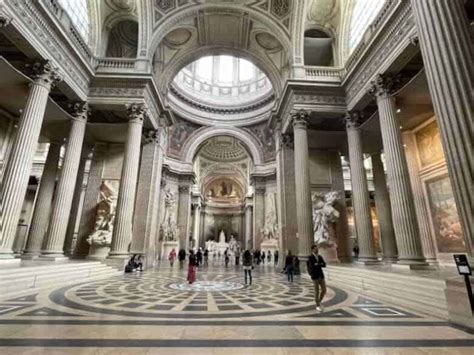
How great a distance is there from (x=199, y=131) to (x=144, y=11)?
17.2m

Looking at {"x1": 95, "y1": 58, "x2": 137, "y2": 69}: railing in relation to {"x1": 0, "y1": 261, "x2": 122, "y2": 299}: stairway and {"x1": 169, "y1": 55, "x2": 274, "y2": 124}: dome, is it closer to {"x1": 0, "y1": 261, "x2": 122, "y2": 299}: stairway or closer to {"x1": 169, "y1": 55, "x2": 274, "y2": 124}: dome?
{"x1": 0, "y1": 261, "x2": 122, "y2": 299}: stairway

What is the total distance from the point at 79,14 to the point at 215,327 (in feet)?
50.5

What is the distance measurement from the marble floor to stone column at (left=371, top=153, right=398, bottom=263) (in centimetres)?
757

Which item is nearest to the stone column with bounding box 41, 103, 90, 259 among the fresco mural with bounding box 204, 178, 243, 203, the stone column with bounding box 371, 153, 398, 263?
the stone column with bounding box 371, 153, 398, 263

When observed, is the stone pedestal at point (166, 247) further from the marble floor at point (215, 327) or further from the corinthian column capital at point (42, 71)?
the marble floor at point (215, 327)

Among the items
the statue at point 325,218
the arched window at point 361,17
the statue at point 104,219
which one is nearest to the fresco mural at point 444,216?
the statue at point 325,218

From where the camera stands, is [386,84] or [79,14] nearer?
[386,84]

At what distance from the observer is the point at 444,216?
38.8 feet

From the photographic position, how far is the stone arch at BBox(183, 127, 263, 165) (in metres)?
30.0

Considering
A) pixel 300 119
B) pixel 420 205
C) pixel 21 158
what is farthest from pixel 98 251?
pixel 420 205

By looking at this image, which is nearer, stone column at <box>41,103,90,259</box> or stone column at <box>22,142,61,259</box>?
stone column at <box>41,103,90,259</box>

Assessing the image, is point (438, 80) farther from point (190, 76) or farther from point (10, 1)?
point (190, 76)

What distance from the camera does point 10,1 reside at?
760 cm

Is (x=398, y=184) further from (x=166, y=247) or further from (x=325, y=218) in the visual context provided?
(x=166, y=247)
